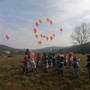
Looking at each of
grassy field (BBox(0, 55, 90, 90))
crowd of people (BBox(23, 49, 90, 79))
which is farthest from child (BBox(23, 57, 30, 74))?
grassy field (BBox(0, 55, 90, 90))

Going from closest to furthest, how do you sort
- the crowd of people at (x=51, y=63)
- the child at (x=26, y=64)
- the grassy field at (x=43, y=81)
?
the grassy field at (x=43, y=81) < the crowd of people at (x=51, y=63) < the child at (x=26, y=64)

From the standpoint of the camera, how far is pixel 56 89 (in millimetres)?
23000

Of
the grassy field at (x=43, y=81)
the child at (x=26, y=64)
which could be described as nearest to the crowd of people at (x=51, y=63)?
the child at (x=26, y=64)

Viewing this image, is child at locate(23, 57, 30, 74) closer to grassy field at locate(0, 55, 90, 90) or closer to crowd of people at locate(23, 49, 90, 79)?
crowd of people at locate(23, 49, 90, 79)

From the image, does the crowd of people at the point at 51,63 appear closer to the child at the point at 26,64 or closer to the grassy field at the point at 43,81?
the child at the point at 26,64

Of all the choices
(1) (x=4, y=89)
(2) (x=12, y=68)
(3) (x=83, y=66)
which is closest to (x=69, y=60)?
(3) (x=83, y=66)

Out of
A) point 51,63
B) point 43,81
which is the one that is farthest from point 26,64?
point 51,63

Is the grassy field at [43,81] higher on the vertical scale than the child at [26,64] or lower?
lower

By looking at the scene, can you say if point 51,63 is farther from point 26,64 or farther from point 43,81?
point 43,81

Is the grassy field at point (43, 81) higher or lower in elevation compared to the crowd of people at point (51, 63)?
lower

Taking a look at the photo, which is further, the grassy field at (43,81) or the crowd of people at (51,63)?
the crowd of people at (51,63)

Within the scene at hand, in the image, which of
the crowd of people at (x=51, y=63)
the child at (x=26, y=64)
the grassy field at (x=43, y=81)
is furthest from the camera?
the child at (x=26, y=64)

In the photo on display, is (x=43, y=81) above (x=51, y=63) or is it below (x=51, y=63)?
below

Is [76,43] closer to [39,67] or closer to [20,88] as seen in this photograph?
[39,67]
